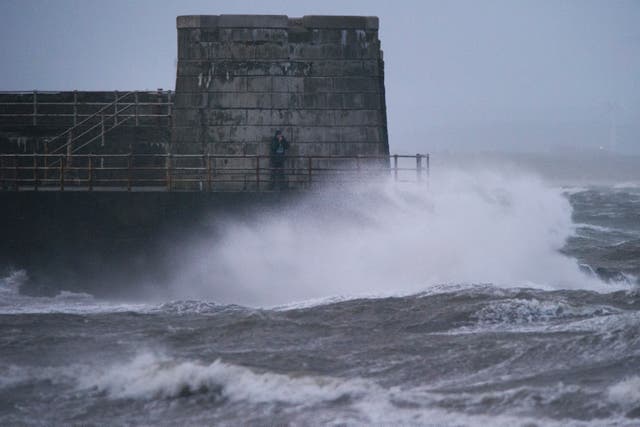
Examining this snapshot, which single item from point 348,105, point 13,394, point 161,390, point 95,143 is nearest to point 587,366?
point 161,390

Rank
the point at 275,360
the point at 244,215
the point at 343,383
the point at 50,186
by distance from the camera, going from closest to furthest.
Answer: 1. the point at 343,383
2. the point at 275,360
3. the point at 244,215
4. the point at 50,186

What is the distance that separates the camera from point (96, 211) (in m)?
17.6

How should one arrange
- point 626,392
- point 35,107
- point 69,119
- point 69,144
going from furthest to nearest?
point 35,107 → point 69,119 → point 69,144 → point 626,392

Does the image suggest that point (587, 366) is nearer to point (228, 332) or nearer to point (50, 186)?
point (228, 332)

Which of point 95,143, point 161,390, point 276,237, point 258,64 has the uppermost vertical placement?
point 258,64

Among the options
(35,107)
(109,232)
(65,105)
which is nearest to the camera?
(109,232)

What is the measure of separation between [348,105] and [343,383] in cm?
986

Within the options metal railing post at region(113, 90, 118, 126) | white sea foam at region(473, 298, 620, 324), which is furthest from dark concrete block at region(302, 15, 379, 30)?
white sea foam at region(473, 298, 620, 324)

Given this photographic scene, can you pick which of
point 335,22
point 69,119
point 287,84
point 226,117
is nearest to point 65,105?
point 69,119

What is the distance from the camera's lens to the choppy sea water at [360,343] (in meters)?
9.08

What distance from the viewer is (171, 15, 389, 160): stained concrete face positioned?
18609 mm

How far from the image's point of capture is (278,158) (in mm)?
18281

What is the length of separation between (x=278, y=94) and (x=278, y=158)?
1.40 metres

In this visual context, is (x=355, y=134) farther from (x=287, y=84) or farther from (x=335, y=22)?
(x=335, y=22)
